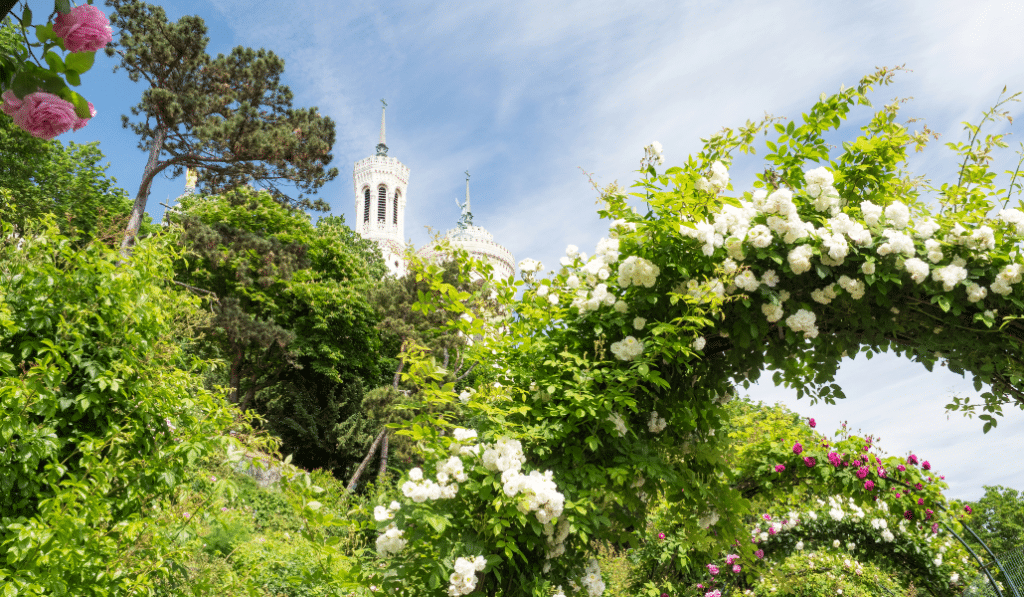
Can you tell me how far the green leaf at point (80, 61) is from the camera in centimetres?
141

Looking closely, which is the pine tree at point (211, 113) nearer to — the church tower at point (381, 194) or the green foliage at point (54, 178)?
the green foliage at point (54, 178)

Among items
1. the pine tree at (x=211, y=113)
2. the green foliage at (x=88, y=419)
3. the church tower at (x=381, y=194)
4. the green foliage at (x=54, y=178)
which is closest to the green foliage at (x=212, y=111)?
the pine tree at (x=211, y=113)

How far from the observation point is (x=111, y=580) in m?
2.84

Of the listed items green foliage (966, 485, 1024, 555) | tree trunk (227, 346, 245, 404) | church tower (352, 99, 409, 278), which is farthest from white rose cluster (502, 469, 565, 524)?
church tower (352, 99, 409, 278)

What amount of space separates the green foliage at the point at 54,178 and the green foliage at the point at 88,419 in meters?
12.4

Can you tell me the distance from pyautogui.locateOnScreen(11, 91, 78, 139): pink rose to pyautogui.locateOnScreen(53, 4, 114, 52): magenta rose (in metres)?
0.13

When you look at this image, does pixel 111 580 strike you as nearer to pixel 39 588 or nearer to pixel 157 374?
pixel 39 588

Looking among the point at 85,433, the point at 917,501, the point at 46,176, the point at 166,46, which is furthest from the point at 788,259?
the point at 46,176

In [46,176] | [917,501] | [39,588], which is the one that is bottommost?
[39,588]

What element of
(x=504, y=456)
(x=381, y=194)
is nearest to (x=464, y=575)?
(x=504, y=456)

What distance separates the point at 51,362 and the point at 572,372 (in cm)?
256

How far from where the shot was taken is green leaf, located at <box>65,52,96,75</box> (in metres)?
1.41

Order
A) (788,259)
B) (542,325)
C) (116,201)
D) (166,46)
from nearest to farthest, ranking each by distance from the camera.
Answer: (788,259), (542,325), (166,46), (116,201)

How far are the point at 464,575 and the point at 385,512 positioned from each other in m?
0.44
